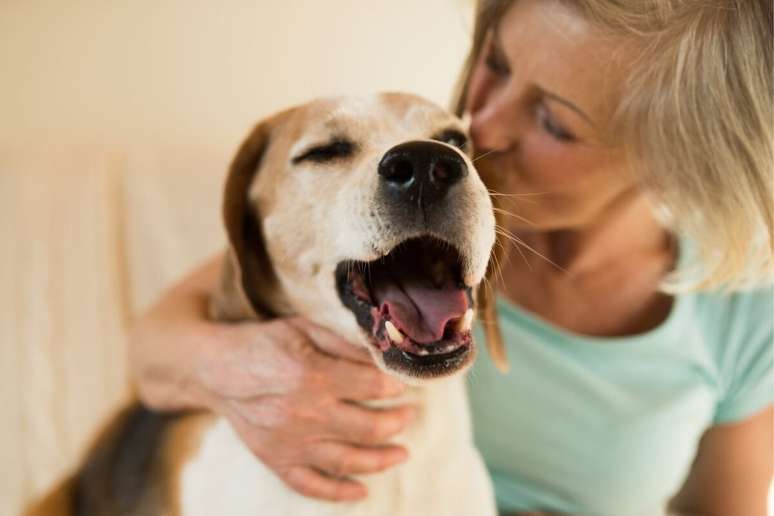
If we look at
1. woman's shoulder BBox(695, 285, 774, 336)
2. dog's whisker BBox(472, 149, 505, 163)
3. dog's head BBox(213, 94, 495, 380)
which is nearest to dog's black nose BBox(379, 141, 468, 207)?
dog's head BBox(213, 94, 495, 380)

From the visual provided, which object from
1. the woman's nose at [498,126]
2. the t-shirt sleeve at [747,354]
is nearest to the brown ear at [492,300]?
the woman's nose at [498,126]

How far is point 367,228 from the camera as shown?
77 cm

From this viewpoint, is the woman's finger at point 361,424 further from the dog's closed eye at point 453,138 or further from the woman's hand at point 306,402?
the dog's closed eye at point 453,138

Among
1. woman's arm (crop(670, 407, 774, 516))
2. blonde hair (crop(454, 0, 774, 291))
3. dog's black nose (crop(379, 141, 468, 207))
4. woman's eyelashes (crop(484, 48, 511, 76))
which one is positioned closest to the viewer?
dog's black nose (crop(379, 141, 468, 207))

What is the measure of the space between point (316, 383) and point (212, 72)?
570mm

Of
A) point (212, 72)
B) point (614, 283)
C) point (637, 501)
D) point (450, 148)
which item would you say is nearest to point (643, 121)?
point (450, 148)

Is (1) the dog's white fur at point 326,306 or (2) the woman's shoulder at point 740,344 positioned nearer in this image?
(1) the dog's white fur at point 326,306

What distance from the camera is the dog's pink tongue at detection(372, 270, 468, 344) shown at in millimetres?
811

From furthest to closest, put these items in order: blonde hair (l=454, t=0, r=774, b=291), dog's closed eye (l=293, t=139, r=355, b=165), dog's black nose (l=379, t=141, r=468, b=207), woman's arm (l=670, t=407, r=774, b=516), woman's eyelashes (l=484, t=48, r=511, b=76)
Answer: woman's arm (l=670, t=407, r=774, b=516) → woman's eyelashes (l=484, t=48, r=511, b=76) → dog's closed eye (l=293, t=139, r=355, b=165) → blonde hair (l=454, t=0, r=774, b=291) → dog's black nose (l=379, t=141, r=468, b=207)

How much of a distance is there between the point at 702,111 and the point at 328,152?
56 cm

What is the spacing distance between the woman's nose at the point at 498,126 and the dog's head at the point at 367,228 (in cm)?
7

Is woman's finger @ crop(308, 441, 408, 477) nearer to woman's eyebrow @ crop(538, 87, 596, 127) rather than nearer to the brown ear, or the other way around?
the brown ear

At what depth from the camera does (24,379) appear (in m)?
1.38

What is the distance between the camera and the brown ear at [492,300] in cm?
100
